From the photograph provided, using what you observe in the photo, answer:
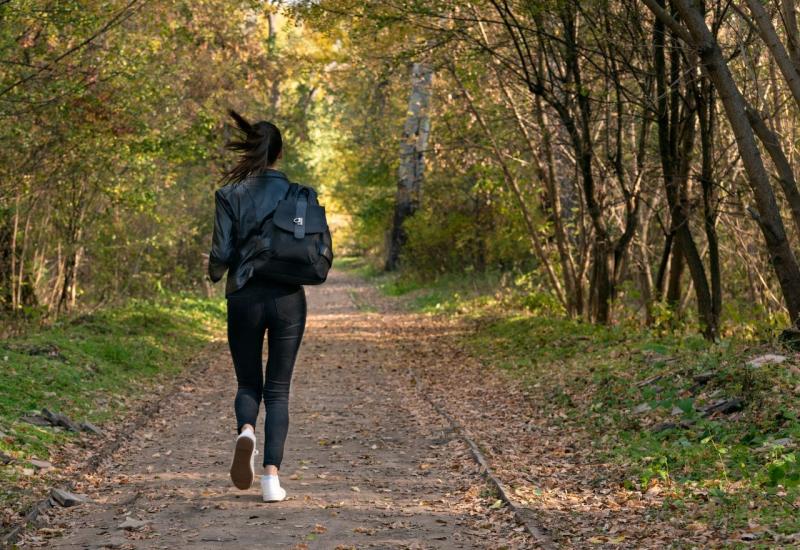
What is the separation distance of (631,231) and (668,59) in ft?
8.34

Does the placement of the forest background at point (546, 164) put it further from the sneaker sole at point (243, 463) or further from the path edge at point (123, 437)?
the sneaker sole at point (243, 463)

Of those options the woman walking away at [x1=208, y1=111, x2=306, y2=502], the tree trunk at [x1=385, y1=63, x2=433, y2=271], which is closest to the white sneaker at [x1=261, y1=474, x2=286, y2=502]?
the woman walking away at [x1=208, y1=111, x2=306, y2=502]

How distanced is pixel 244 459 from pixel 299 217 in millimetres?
1561

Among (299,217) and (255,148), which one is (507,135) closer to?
(255,148)

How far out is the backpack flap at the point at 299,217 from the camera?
21.1 feet

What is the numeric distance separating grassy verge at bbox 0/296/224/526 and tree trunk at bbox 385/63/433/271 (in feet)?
31.9

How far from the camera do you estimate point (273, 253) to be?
6387 mm

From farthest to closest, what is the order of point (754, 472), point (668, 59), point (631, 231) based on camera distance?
point (631, 231), point (668, 59), point (754, 472)

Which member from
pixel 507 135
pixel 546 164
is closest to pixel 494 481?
pixel 546 164

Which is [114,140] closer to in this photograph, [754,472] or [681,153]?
[681,153]

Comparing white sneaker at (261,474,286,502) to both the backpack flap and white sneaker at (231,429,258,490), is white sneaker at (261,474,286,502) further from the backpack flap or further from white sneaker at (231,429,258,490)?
the backpack flap

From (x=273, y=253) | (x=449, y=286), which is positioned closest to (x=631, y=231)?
(x=273, y=253)

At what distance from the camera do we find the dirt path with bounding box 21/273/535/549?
5965 mm

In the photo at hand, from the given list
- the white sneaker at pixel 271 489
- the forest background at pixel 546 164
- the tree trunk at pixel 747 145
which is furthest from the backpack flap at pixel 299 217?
the tree trunk at pixel 747 145
